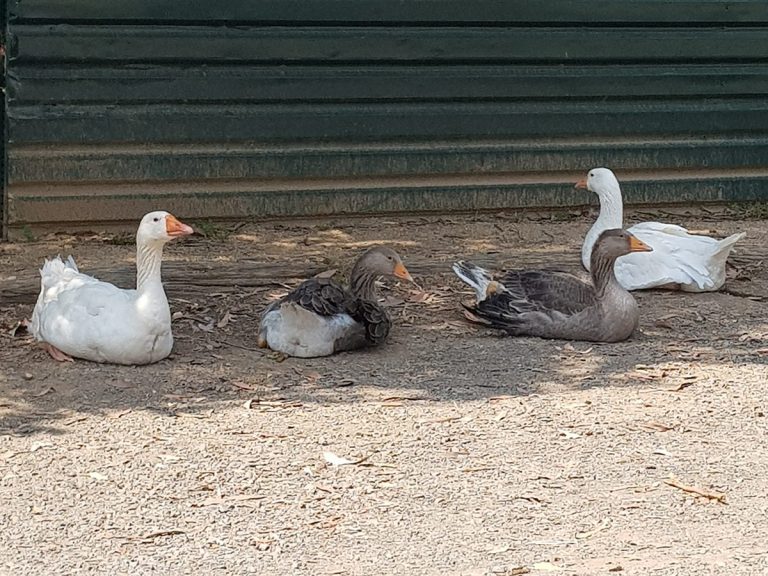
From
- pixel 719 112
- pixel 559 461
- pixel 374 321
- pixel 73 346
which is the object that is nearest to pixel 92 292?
pixel 73 346

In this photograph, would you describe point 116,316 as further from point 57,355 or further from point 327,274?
point 327,274

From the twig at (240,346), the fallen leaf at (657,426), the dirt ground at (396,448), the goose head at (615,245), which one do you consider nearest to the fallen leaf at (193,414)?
the dirt ground at (396,448)

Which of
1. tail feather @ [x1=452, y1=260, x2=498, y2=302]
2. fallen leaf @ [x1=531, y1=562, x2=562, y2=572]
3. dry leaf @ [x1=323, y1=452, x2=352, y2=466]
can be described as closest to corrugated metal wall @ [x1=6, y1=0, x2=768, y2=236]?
tail feather @ [x1=452, y1=260, x2=498, y2=302]

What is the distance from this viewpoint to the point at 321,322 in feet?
23.7

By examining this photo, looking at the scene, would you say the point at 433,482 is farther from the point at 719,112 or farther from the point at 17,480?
the point at 719,112

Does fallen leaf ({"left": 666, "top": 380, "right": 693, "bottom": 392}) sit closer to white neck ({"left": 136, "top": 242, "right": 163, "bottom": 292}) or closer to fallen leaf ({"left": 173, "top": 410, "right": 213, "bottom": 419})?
fallen leaf ({"left": 173, "top": 410, "right": 213, "bottom": 419})

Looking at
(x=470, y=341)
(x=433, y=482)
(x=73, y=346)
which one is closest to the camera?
(x=433, y=482)

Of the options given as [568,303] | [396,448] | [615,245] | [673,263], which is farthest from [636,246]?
[396,448]

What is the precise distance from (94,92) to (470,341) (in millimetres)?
3152

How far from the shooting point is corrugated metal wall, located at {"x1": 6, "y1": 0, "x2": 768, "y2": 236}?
8945 mm

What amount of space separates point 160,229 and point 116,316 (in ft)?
1.77

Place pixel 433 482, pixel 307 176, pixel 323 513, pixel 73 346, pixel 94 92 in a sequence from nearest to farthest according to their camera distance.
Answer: pixel 323 513, pixel 433 482, pixel 73 346, pixel 94 92, pixel 307 176

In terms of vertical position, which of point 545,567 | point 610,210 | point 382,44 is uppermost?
point 382,44

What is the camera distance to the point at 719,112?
10547 mm
